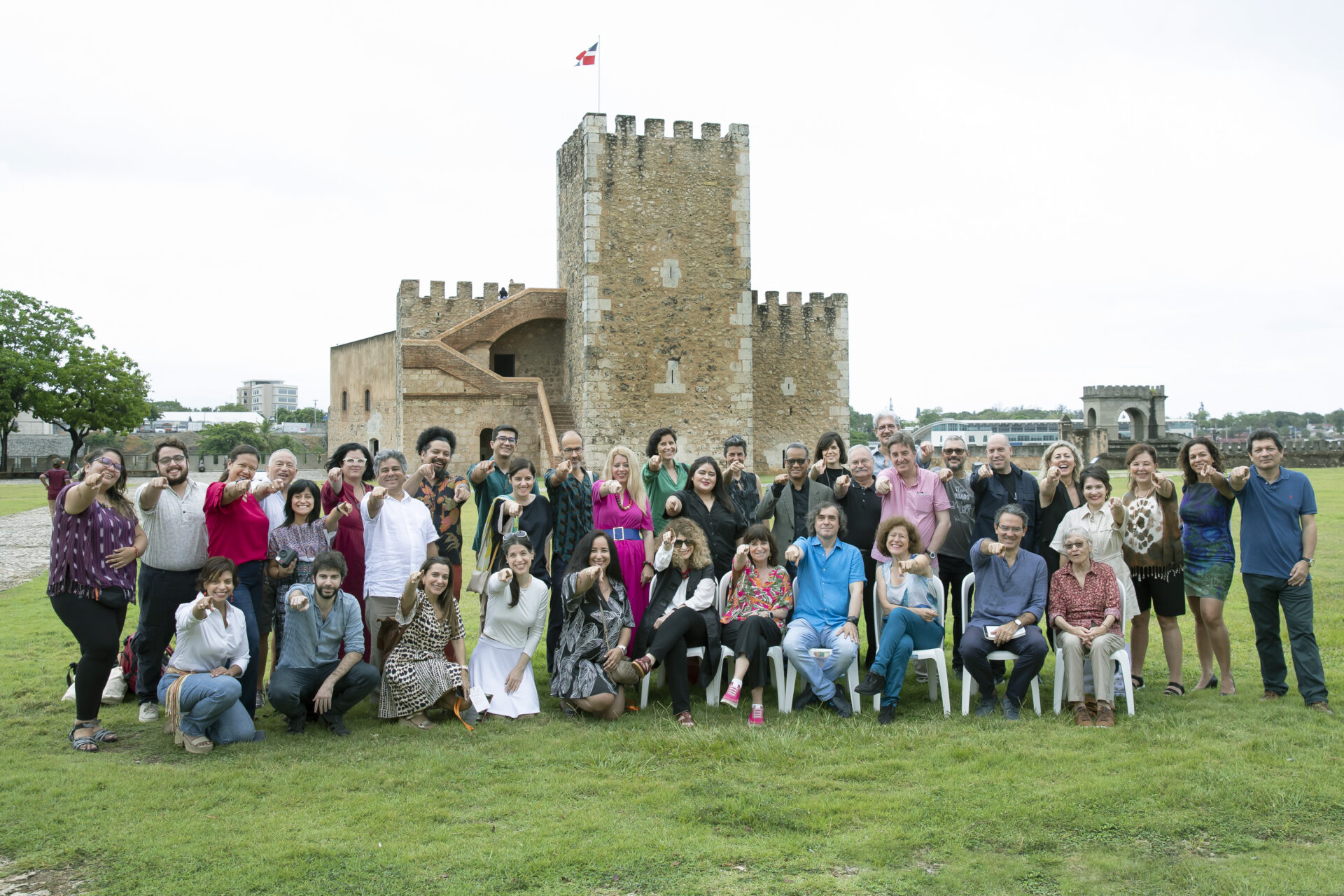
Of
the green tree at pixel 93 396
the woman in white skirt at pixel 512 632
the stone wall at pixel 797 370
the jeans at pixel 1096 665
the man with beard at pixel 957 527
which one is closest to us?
the jeans at pixel 1096 665

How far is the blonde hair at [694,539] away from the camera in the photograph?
6.23 meters

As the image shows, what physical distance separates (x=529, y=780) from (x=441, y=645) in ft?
4.83

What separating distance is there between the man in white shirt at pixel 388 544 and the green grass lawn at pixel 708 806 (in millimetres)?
638

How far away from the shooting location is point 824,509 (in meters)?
6.19

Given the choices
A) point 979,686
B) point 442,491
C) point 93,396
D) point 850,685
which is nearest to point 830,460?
point 850,685

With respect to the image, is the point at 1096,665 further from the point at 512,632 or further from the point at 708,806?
the point at 512,632

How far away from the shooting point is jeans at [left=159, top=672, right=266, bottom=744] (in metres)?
5.19

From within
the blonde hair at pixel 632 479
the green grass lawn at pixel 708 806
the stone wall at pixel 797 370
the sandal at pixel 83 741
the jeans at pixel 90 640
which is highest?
the stone wall at pixel 797 370

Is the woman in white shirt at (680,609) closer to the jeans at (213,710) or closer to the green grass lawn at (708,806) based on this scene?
the green grass lawn at (708,806)

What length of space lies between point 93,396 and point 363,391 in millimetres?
12921

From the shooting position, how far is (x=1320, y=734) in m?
5.13

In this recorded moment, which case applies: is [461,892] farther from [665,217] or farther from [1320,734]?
[665,217]

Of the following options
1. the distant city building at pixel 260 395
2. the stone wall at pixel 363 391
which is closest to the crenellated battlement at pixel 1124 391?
the stone wall at pixel 363 391

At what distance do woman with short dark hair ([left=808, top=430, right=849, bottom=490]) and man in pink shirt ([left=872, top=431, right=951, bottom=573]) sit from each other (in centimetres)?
43
